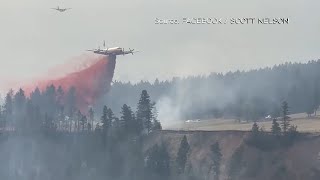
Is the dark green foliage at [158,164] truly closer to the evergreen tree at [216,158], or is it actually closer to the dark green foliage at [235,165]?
the evergreen tree at [216,158]

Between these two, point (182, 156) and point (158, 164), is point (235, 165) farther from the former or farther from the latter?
point (158, 164)

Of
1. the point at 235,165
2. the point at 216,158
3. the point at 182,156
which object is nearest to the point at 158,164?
the point at 182,156

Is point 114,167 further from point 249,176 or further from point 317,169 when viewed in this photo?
point 317,169

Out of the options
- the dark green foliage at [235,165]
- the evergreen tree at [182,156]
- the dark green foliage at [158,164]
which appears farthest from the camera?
the dark green foliage at [158,164]

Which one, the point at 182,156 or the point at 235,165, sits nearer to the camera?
the point at 235,165

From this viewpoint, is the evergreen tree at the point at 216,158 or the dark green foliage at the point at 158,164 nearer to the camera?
the evergreen tree at the point at 216,158

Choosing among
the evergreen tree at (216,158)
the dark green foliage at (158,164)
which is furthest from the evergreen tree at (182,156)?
the evergreen tree at (216,158)

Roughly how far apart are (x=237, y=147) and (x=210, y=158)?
733 cm

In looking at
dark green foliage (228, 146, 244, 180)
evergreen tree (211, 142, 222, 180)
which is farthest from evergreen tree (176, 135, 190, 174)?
dark green foliage (228, 146, 244, 180)

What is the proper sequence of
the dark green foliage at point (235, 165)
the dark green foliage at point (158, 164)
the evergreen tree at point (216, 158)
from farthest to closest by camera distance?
the dark green foliage at point (158, 164)
the evergreen tree at point (216, 158)
the dark green foliage at point (235, 165)

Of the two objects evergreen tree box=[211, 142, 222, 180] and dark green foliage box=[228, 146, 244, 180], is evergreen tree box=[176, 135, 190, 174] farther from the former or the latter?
dark green foliage box=[228, 146, 244, 180]

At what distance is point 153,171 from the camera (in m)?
187

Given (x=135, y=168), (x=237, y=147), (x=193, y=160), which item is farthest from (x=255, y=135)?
(x=135, y=168)

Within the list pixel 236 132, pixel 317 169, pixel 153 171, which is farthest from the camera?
pixel 236 132
